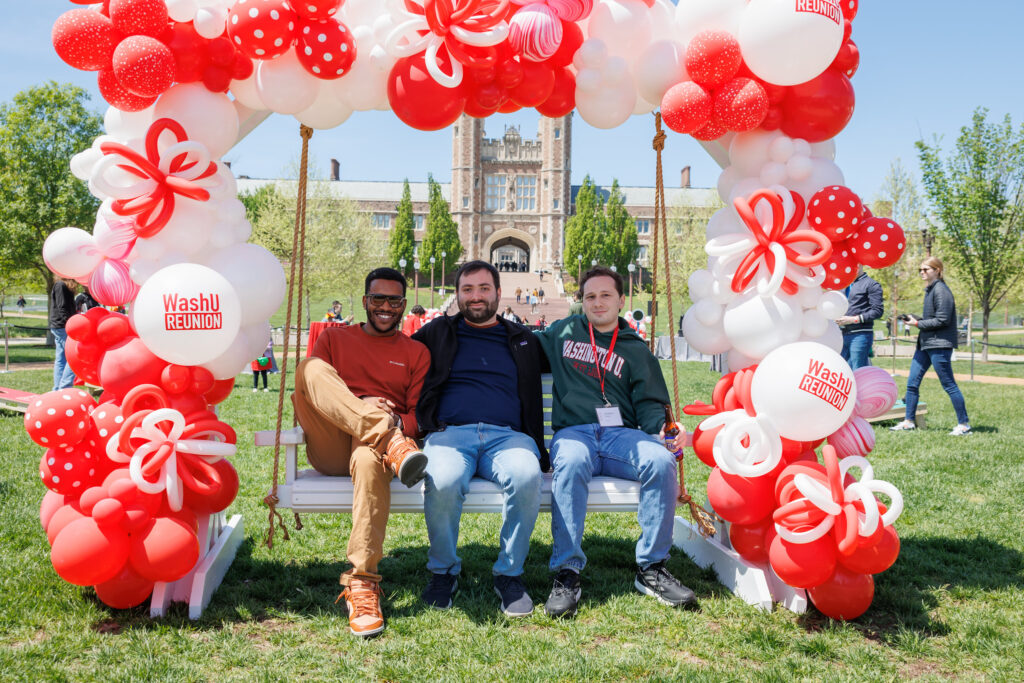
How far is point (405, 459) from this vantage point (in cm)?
287

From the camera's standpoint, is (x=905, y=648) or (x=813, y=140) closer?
(x=905, y=648)

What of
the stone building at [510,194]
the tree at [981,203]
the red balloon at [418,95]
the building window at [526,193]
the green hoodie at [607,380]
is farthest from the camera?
the building window at [526,193]

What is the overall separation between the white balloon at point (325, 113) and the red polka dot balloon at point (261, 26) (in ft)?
1.14

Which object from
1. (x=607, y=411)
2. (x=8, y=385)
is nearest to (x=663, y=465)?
(x=607, y=411)

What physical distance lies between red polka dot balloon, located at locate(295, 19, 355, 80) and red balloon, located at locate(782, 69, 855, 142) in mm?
2105

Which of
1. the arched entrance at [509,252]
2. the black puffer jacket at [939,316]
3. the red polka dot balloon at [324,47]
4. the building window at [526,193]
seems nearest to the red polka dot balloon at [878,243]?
the red polka dot balloon at [324,47]

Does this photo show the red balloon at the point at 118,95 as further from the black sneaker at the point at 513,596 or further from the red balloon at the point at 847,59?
the red balloon at the point at 847,59

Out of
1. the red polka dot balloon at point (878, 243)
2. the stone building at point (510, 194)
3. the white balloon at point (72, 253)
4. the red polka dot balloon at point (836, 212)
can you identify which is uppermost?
the stone building at point (510, 194)

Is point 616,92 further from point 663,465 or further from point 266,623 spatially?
point 266,623

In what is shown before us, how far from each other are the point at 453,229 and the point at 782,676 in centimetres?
4236

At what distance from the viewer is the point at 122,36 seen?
2957 mm

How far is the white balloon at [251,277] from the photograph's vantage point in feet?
10.2

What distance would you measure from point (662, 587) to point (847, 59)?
266 cm

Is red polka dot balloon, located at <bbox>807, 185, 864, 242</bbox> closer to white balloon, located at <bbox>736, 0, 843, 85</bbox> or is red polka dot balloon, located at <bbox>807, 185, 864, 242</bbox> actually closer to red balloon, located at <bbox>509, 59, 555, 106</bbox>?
white balloon, located at <bbox>736, 0, 843, 85</bbox>
